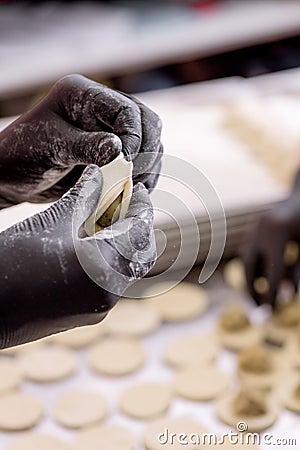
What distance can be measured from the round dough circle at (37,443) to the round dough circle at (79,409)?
0.04 m

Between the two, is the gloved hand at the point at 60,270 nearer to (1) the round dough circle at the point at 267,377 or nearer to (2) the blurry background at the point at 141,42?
(1) the round dough circle at the point at 267,377

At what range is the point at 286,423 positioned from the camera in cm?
119

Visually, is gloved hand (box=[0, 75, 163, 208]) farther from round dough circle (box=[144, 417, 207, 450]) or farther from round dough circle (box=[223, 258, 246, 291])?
round dough circle (box=[223, 258, 246, 291])

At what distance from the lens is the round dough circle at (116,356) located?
1312mm

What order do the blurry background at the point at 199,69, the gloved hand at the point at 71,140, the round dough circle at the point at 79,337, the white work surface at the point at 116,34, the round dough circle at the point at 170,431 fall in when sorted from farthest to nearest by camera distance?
1. the white work surface at the point at 116,34
2. the blurry background at the point at 199,69
3. the round dough circle at the point at 79,337
4. the round dough circle at the point at 170,431
5. the gloved hand at the point at 71,140

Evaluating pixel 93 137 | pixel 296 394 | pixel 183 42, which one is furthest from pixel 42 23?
pixel 93 137

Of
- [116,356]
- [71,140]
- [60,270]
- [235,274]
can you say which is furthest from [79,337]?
[60,270]

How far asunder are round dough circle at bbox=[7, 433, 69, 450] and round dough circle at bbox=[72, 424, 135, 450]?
0.02 metres

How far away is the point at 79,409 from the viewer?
123cm

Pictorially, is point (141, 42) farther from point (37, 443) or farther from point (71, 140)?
point (71, 140)

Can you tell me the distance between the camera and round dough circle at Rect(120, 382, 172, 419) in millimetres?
1219

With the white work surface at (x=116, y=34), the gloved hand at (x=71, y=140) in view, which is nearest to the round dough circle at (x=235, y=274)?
the gloved hand at (x=71, y=140)

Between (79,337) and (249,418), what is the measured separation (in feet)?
1.06

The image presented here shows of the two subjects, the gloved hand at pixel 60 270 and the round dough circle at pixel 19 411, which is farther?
the round dough circle at pixel 19 411
